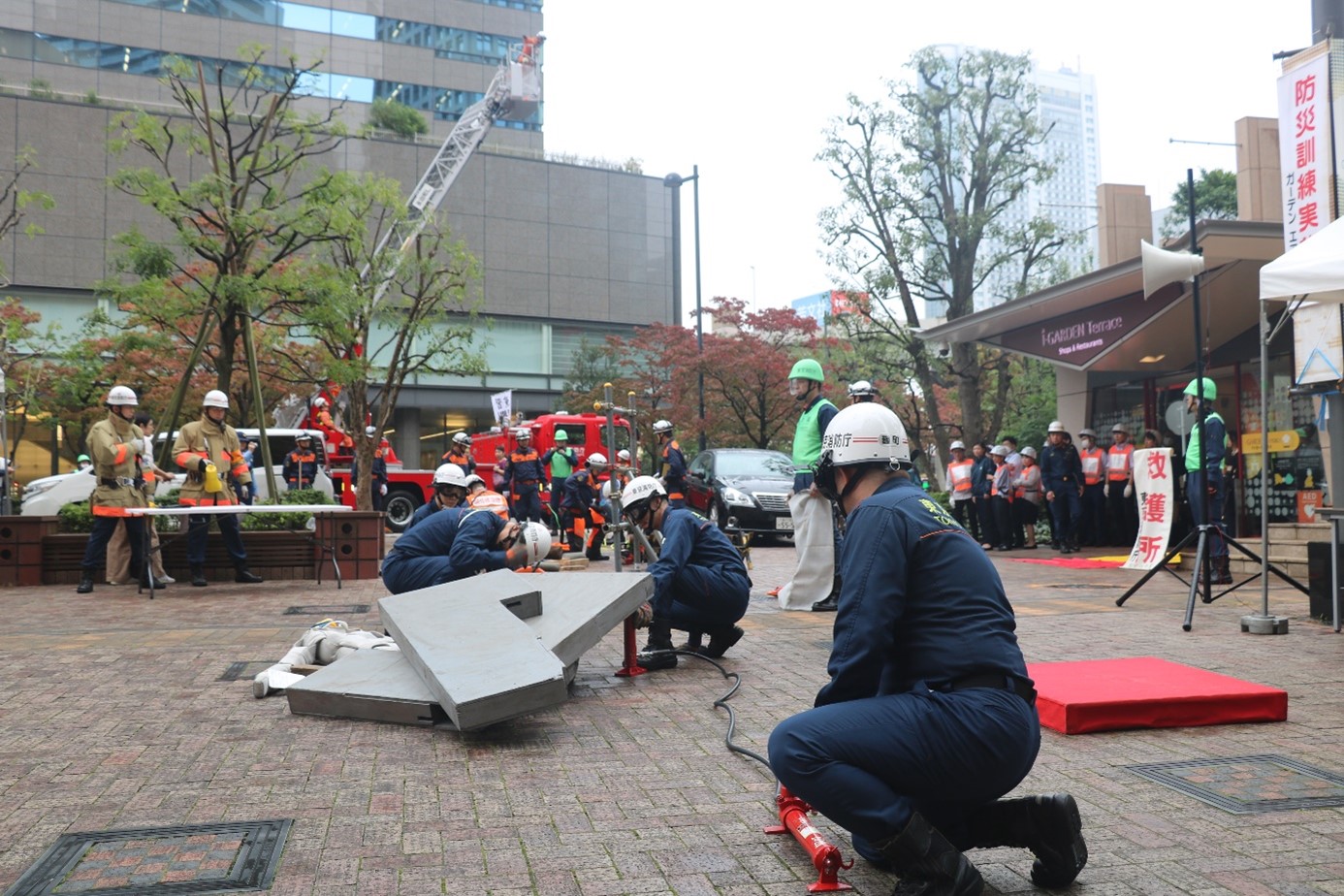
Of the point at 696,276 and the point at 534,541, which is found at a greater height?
the point at 696,276

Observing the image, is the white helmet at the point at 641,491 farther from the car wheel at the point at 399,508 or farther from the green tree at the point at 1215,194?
the green tree at the point at 1215,194

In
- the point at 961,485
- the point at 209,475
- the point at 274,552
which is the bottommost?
the point at 274,552

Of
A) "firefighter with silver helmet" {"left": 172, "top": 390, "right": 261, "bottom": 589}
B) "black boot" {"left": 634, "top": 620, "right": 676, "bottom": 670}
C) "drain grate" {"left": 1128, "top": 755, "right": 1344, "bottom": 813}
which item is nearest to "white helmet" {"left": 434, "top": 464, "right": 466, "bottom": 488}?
"black boot" {"left": 634, "top": 620, "right": 676, "bottom": 670}

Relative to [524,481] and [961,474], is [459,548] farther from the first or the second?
[961,474]

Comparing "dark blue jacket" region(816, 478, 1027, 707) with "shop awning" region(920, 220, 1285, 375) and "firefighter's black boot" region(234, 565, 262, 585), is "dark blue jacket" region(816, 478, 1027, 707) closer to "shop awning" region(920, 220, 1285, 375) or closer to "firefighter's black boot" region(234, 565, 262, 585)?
"firefighter's black boot" region(234, 565, 262, 585)

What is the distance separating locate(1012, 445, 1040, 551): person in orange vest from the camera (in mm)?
18016

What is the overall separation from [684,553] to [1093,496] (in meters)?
12.3

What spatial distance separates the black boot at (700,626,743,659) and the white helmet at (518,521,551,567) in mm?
1279

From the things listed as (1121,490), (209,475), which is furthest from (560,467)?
(1121,490)

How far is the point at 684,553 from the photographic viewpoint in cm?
723

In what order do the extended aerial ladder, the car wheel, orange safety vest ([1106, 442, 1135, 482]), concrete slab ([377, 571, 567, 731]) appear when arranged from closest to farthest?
concrete slab ([377, 571, 567, 731]) < orange safety vest ([1106, 442, 1135, 482]) < the car wheel < the extended aerial ladder

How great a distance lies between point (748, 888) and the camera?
348 cm

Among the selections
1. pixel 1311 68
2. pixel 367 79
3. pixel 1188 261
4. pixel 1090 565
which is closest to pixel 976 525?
pixel 1090 565

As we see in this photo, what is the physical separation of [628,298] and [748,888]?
44.8 metres
